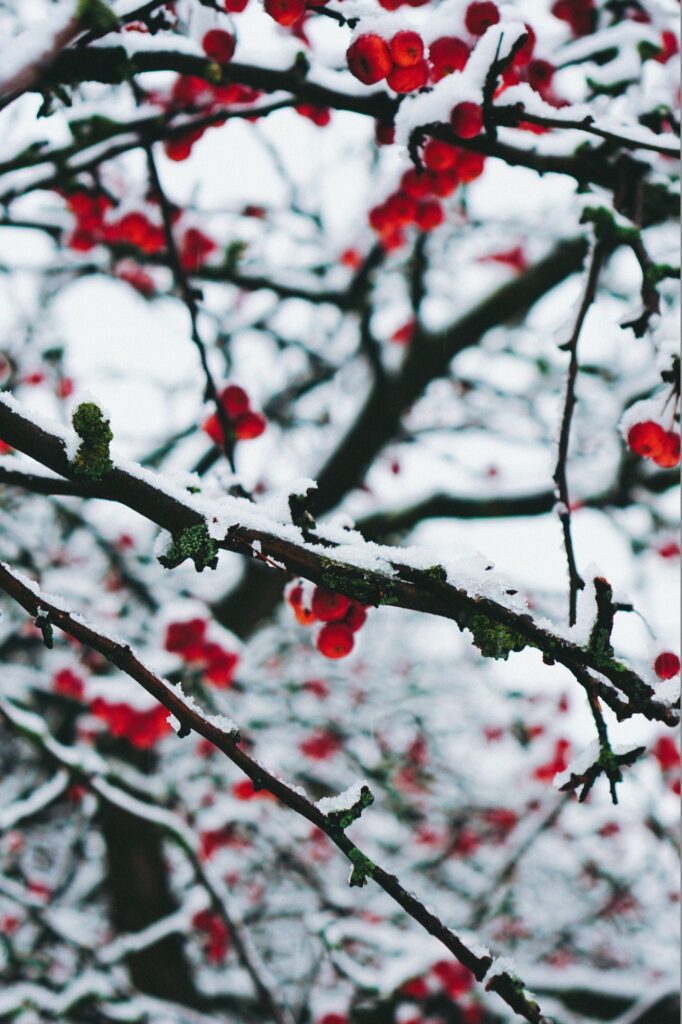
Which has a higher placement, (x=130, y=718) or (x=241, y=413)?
(x=241, y=413)

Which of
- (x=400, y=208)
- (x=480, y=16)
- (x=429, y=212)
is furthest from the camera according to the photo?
(x=429, y=212)

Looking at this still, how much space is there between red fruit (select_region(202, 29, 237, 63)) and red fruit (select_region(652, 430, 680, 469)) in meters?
1.08

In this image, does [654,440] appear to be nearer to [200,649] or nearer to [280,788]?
[280,788]

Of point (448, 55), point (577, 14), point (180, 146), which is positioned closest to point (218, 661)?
point (180, 146)

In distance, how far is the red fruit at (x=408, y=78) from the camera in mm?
1380

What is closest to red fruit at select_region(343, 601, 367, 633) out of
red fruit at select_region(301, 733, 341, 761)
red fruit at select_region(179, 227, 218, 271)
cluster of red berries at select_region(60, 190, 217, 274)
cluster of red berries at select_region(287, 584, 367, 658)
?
cluster of red berries at select_region(287, 584, 367, 658)

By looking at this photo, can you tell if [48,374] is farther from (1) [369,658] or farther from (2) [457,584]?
(2) [457,584]

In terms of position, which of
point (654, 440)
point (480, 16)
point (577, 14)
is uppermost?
point (577, 14)

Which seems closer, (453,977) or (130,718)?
(130,718)

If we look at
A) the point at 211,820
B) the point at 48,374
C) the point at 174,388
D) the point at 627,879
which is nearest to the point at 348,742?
the point at 211,820

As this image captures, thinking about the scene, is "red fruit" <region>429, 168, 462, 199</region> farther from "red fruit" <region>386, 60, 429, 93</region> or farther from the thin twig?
the thin twig

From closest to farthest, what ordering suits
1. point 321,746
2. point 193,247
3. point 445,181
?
point 445,181
point 193,247
point 321,746

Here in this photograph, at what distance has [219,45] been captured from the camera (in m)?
1.49

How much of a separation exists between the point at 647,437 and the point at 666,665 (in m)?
0.52
